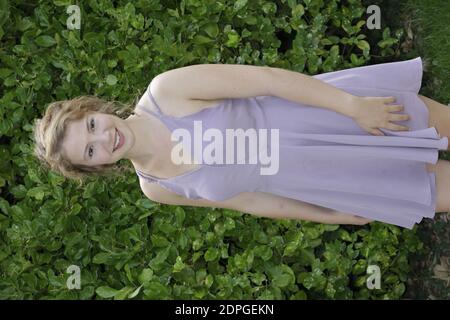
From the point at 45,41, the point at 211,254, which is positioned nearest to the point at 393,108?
the point at 211,254

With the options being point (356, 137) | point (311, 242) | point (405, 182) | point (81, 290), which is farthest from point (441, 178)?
point (81, 290)

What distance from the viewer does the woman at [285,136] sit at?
148 centimetres

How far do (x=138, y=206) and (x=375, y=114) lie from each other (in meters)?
1.09

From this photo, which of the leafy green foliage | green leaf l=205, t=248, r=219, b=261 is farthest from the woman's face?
green leaf l=205, t=248, r=219, b=261

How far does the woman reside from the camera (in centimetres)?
148

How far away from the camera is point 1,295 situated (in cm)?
228

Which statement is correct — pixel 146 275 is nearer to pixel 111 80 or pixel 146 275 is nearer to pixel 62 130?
pixel 111 80

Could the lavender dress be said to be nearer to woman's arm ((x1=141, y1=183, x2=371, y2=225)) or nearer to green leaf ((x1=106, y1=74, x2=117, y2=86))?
woman's arm ((x1=141, y1=183, x2=371, y2=225))

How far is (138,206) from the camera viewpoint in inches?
92.5

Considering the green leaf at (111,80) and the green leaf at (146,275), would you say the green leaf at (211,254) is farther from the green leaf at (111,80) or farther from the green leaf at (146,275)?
the green leaf at (111,80)

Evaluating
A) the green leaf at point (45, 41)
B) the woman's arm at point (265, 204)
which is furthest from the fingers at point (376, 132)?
the green leaf at point (45, 41)

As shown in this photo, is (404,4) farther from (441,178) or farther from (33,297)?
(33,297)

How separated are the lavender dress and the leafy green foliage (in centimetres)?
75

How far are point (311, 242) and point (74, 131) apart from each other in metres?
1.21
